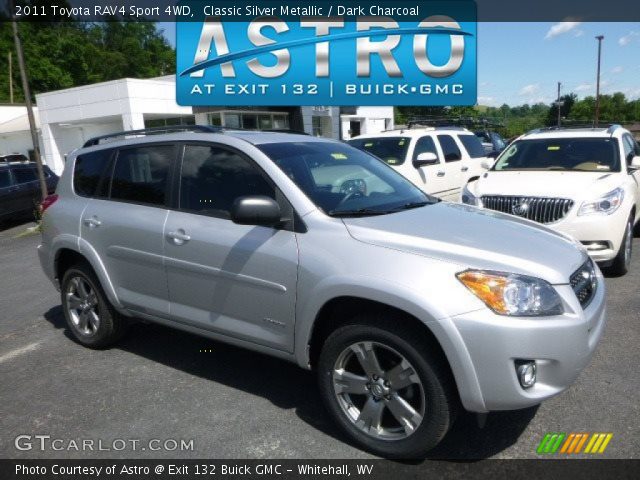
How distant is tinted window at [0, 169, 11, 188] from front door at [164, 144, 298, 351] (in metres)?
12.4

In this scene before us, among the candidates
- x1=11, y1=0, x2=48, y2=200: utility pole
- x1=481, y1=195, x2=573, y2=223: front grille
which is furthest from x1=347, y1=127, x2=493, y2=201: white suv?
x1=11, y1=0, x2=48, y2=200: utility pole

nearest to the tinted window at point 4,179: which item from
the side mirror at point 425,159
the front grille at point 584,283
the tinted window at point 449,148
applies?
the side mirror at point 425,159

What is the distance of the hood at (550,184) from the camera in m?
5.93

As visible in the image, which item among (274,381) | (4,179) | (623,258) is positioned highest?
(4,179)

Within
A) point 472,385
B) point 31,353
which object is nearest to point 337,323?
point 472,385

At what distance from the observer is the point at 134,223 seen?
12.9 feet

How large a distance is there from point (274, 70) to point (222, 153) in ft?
63.6

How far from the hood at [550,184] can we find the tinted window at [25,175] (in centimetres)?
1265

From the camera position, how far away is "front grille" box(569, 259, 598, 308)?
113 inches

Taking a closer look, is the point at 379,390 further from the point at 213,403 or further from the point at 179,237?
the point at 179,237

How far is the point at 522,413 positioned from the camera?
130 inches

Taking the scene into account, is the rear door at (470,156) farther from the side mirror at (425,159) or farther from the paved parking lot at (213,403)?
the paved parking lot at (213,403)

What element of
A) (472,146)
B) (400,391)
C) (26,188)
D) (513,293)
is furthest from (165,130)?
(26,188)

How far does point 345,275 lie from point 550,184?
4.33m
